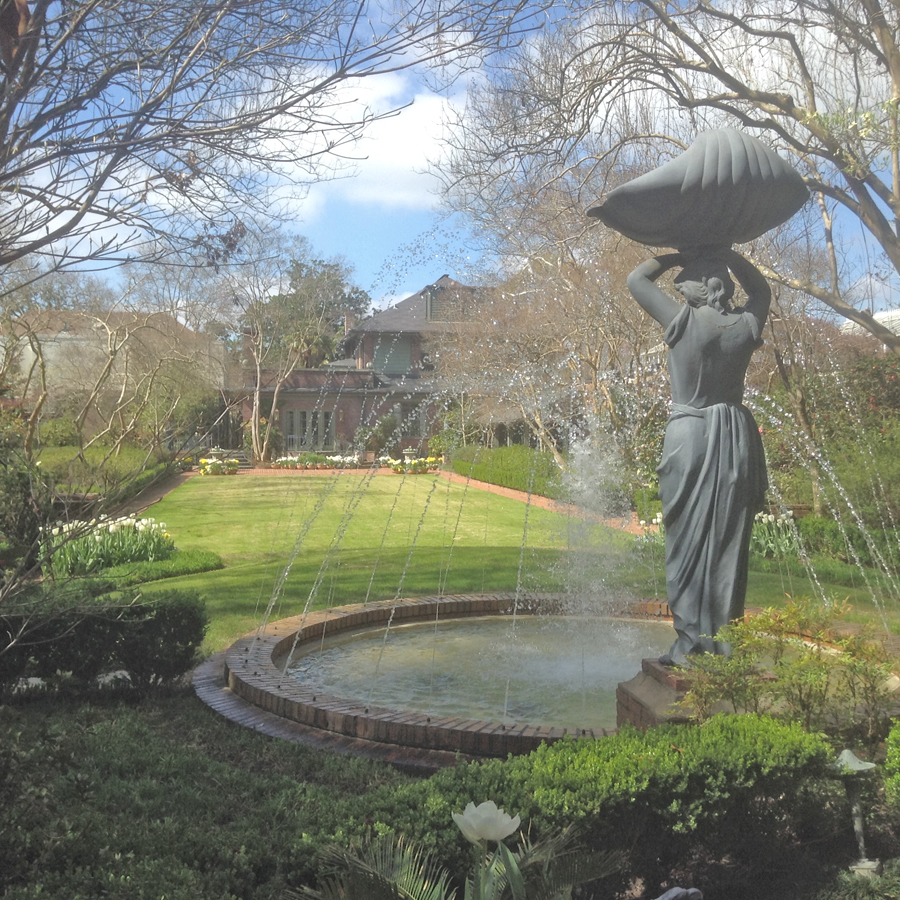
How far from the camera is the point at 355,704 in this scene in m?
5.73

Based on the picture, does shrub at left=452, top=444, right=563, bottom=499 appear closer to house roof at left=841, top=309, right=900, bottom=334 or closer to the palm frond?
house roof at left=841, top=309, right=900, bottom=334

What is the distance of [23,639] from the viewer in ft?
21.0

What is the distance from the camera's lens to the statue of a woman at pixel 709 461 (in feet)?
17.1

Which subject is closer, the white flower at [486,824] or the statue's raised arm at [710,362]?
the white flower at [486,824]

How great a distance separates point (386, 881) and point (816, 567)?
11.8m

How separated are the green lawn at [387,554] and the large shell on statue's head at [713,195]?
213 inches

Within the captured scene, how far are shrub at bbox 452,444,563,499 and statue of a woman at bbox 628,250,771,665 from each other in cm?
1477

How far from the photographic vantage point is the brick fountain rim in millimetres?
5090

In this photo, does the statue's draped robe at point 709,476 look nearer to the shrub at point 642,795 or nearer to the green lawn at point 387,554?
the shrub at point 642,795

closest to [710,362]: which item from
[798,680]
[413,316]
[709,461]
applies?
[709,461]

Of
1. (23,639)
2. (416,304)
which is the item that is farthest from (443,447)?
(23,639)

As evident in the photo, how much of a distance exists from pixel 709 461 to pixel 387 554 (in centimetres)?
976

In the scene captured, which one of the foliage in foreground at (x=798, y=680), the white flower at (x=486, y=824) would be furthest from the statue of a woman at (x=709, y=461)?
the white flower at (x=486, y=824)

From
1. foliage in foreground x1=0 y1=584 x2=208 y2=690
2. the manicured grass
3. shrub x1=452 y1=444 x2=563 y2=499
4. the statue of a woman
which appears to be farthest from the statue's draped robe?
shrub x1=452 y1=444 x2=563 y2=499
